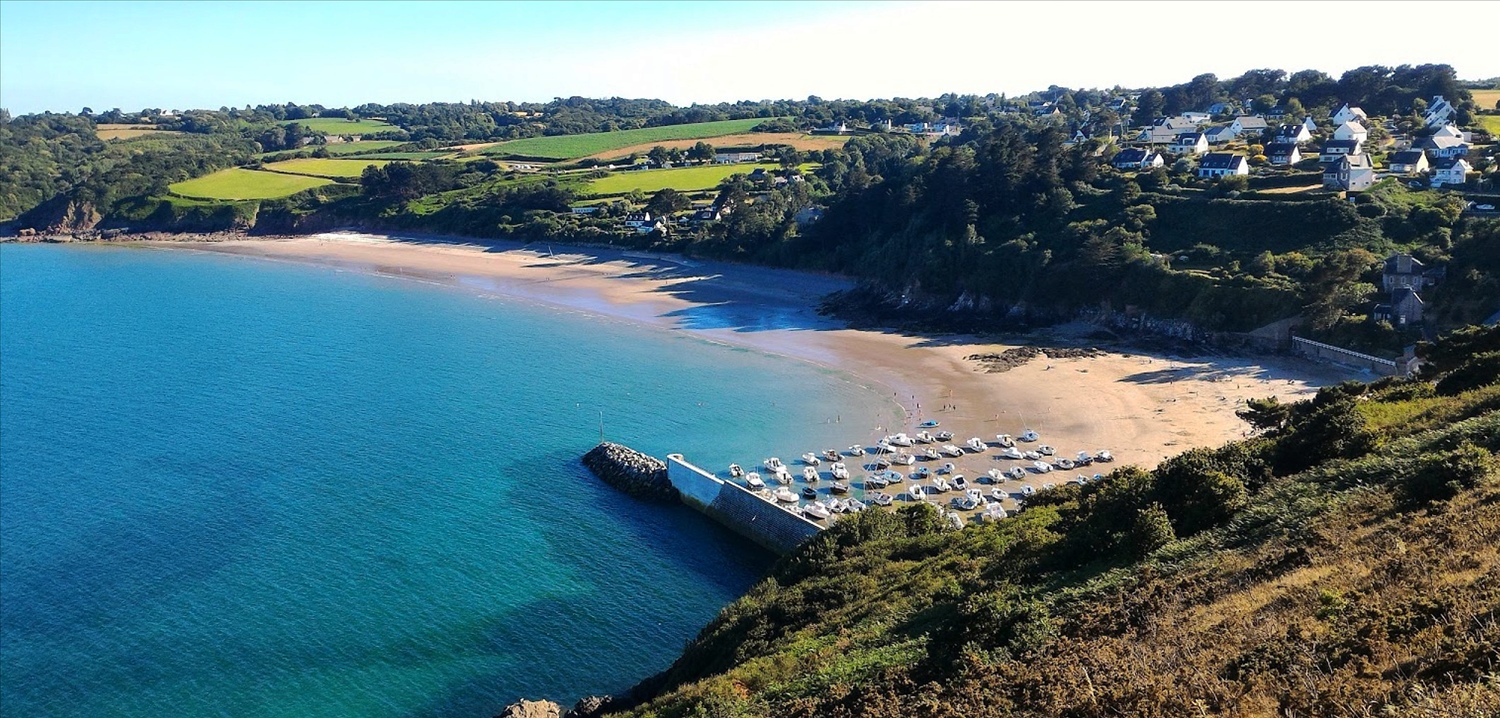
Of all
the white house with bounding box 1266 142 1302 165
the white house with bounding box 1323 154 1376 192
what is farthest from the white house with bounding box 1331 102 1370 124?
the white house with bounding box 1323 154 1376 192

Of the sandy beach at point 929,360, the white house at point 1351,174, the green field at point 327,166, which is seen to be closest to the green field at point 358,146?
the green field at point 327,166

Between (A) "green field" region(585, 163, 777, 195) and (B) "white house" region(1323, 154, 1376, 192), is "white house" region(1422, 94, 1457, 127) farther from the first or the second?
(A) "green field" region(585, 163, 777, 195)

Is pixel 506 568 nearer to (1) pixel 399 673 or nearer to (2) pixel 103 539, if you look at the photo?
(1) pixel 399 673

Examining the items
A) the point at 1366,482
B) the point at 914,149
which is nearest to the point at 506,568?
the point at 1366,482

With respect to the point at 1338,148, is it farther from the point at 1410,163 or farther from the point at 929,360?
the point at 929,360

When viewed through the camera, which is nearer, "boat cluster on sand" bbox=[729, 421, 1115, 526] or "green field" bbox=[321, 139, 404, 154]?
"boat cluster on sand" bbox=[729, 421, 1115, 526]
